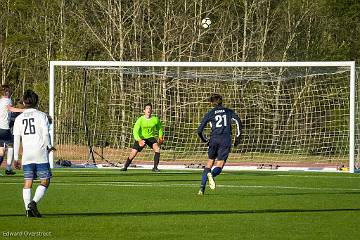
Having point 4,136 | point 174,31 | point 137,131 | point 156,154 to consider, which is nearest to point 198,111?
point 137,131

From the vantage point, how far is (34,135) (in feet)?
56.0

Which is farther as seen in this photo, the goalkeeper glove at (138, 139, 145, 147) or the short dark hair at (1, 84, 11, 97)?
the goalkeeper glove at (138, 139, 145, 147)

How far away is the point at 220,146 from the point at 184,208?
3764 millimetres

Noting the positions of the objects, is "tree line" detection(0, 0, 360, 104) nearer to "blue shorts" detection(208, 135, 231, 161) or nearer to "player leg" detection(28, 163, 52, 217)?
"blue shorts" detection(208, 135, 231, 161)

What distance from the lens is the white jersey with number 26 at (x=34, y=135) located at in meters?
17.0

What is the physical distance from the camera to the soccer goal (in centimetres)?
3669

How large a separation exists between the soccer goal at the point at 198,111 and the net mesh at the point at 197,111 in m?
0.03

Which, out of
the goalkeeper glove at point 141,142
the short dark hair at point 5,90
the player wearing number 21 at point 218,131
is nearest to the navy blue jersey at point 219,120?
the player wearing number 21 at point 218,131

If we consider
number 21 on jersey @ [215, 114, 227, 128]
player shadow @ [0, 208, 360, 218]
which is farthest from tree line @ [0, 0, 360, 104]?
player shadow @ [0, 208, 360, 218]

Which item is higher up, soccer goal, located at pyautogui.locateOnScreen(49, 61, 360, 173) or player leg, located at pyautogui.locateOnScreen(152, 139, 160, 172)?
soccer goal, located at pyautogui.locateOnScreen(49, 61, 360, 173)

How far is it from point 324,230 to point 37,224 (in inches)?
148

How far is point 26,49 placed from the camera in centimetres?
5866

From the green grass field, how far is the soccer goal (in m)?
8.03

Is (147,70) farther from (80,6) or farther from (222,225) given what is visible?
(222,225)
